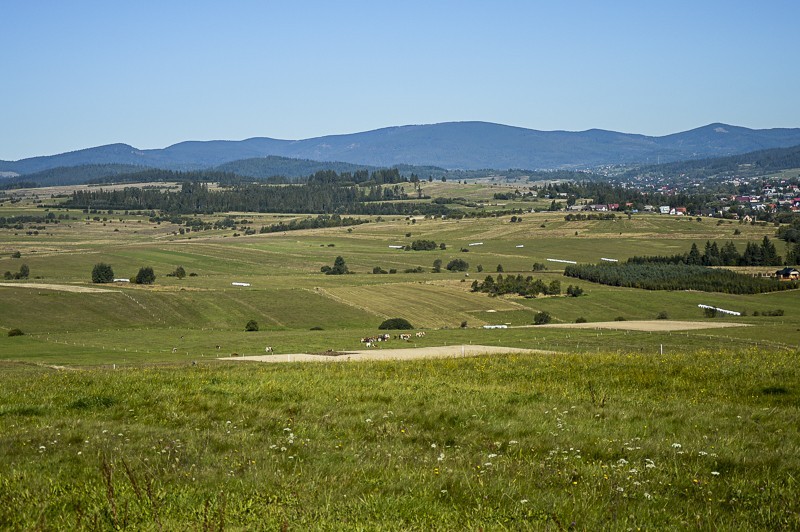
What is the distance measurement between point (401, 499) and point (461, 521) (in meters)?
0.81

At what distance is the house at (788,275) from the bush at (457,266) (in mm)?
46932

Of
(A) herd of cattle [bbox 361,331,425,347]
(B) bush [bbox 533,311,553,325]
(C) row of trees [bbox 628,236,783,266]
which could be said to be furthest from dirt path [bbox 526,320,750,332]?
(C) row of trees [bbox 628,236,783,266]

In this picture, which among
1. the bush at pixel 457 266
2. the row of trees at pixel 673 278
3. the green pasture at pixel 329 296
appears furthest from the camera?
the bush at pixel 457 266

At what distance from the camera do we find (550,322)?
283 ft

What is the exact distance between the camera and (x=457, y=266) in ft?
443

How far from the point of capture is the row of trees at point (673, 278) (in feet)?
358

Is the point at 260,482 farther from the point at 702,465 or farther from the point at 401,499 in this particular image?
the point at 702,465

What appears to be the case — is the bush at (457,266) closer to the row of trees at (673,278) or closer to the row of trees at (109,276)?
the row of trees at (673,278)

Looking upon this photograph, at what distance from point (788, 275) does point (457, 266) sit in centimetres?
4971

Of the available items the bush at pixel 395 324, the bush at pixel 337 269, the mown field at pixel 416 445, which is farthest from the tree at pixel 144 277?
the mown field at pixel 416 445

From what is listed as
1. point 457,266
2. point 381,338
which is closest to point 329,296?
point 381,338

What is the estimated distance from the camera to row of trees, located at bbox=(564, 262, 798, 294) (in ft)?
358

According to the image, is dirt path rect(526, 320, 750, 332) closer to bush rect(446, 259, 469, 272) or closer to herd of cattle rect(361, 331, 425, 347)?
herd of cattle rect(361, 331, 425, 347)

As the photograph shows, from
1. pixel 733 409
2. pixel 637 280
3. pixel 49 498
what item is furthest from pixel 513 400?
pixel 637 280
